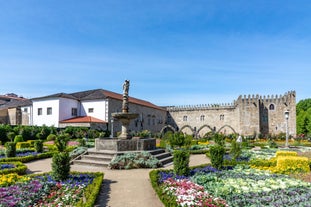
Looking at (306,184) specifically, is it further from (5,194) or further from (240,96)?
(240,96)

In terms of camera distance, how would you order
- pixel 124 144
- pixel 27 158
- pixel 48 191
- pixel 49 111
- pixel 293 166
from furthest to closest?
pixel 49 111 → pixel 27 158 → pixel 124 144 → pixel 293 166 → pixel 48 191

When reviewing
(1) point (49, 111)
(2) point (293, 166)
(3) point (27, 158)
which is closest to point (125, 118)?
(3) point (27, 158)

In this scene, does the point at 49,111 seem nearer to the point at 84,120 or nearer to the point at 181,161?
the point at 84,120

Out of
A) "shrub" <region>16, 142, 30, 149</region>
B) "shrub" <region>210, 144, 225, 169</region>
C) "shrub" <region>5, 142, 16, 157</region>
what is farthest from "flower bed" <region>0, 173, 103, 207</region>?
"shrub" <region>16, 142, 30, 149</region>

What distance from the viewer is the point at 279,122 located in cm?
3666

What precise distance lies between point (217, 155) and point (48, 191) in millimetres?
6219

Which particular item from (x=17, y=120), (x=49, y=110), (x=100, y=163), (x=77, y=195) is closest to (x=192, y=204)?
(x=77, y=195)

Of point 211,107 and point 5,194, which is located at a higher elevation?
point 211,107

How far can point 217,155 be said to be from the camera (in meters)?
9.45

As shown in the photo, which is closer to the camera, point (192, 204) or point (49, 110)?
point (192, 204)

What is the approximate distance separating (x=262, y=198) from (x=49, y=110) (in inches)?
1128

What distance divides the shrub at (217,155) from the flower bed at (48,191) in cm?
451

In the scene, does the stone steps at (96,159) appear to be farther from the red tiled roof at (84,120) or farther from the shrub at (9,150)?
the red tiled roof at (84,120)

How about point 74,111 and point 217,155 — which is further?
point 74,111
